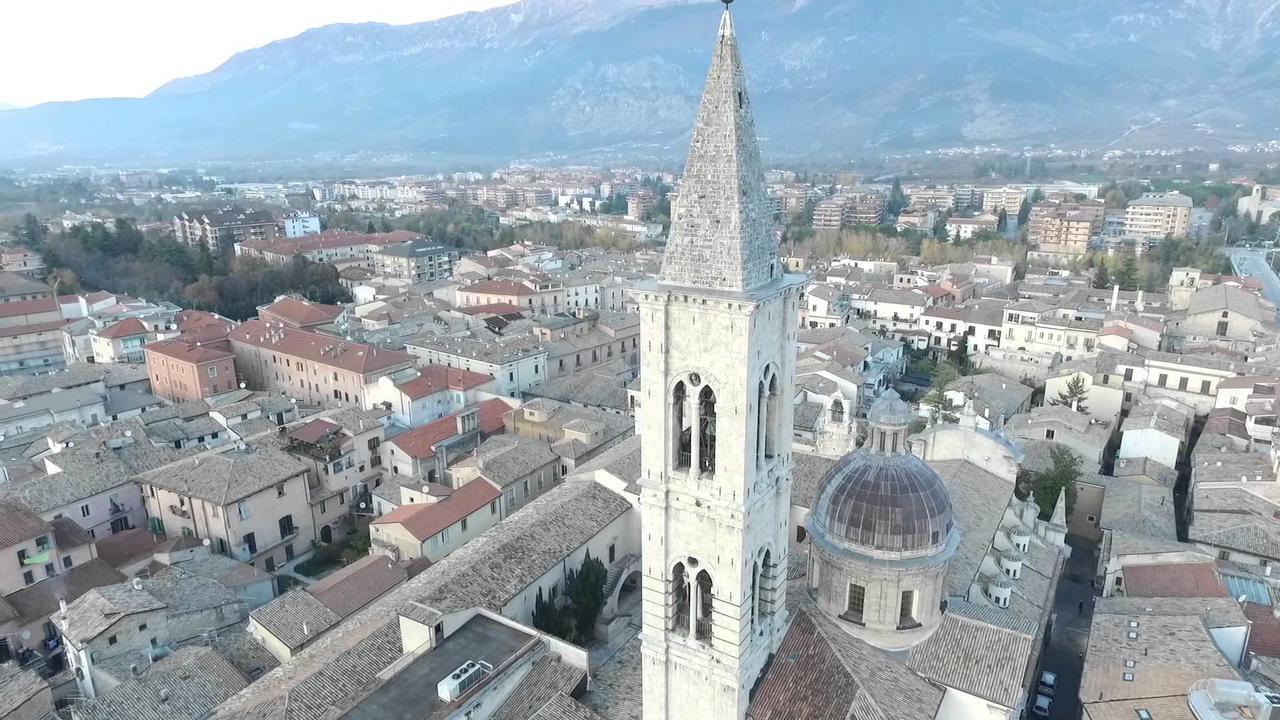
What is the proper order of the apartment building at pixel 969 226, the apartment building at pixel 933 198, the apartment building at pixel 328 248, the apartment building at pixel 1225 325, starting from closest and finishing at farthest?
the apartment building at pixel 1225 325, the apartment building at pixel 328 248, the apartment building at pixel 969 226, the apartment building at pixel 933 198

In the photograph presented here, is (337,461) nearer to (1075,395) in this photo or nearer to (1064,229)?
(1075,395)

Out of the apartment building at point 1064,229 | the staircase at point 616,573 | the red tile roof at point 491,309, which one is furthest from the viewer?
the apartment building at point 1064,229

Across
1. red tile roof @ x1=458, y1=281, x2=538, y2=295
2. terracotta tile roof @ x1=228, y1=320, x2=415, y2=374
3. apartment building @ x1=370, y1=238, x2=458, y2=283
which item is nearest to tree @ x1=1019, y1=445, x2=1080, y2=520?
terracotta tile roof @ x1=228, y1=320, x2=415, y2=374

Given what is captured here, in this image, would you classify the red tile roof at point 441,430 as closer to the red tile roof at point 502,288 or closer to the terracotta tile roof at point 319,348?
the terracotta tile roof at point 319,348

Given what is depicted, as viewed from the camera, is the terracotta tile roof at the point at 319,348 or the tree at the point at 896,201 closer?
the terracotta tile roof at the point at 319,348

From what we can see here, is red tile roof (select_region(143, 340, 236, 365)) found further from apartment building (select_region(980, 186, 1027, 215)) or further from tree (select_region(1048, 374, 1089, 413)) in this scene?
apartment building (select_region(980, 186, 1027, 215))

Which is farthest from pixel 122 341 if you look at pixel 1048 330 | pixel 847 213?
pixel 847 213

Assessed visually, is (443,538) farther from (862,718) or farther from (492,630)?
(862,718)

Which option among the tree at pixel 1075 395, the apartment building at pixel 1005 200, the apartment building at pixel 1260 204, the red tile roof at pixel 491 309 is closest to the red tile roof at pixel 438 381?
the red tile roof at pixel 491 309
